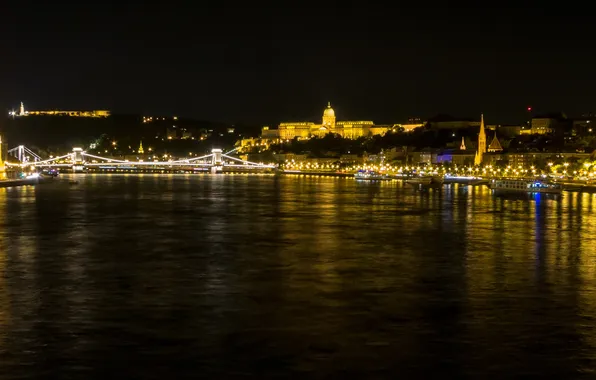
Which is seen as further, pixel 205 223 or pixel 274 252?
pixel 205 223

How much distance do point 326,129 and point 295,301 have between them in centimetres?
8738

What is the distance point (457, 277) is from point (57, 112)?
99323mm

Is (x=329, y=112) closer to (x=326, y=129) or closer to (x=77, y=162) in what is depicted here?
(x=326, y=129)

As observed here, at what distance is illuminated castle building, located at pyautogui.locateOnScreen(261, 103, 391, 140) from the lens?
93438mm

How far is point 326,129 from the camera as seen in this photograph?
9488 centimetres

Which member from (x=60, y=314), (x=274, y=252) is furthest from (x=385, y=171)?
(x=60, y=314)

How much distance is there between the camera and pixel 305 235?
14.4m

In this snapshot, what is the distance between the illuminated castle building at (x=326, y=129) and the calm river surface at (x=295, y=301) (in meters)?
77.6

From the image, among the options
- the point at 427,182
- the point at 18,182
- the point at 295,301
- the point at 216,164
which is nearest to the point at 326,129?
the point at 216,164

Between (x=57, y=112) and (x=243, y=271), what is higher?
(x=57, y=112)

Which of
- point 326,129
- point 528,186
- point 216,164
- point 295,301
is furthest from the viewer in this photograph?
point 326,129

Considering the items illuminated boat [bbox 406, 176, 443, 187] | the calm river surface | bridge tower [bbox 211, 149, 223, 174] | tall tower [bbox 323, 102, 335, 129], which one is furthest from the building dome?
the calm river surface

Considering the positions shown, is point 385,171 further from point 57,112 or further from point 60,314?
point 60,314

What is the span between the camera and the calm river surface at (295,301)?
5.84m
